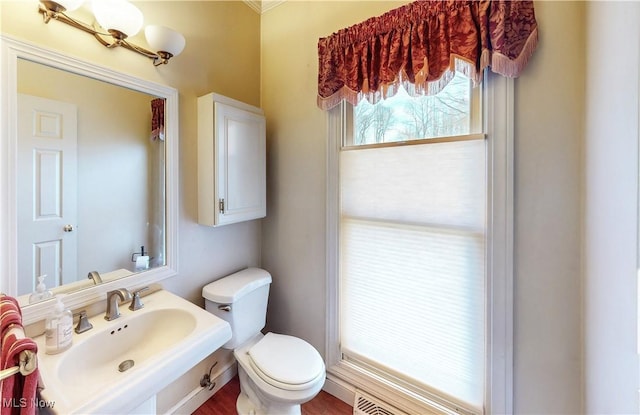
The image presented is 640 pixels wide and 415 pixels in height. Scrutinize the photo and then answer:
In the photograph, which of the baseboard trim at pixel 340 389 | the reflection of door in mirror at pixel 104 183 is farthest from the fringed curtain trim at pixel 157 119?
the baseboard trim at pixel 340 389

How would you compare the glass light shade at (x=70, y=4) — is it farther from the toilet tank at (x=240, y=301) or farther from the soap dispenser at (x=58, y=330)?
the toilet tank at (x=240, y=301)

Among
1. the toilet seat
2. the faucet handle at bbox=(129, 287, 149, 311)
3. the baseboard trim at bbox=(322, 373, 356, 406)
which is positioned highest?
the faucet handle at bbox=(129, 287, 149, 311)

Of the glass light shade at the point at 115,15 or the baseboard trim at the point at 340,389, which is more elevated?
the glass light shade at the point at 115,15

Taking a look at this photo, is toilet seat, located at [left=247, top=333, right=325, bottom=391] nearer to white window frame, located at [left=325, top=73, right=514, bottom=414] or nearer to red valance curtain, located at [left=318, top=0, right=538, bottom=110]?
white window frame, located at [left=325, top=73, right=514, bottom=414]

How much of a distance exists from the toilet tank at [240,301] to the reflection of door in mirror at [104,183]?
0.34 m

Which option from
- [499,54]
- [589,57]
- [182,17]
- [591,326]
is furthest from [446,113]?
[182,17]

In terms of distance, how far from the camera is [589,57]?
93 cm

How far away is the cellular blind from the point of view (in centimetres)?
120

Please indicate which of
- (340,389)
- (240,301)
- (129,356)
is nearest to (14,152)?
(129,356)

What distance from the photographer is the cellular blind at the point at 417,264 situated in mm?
1199

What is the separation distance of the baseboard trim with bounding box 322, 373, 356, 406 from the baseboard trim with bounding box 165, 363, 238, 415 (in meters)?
0.65

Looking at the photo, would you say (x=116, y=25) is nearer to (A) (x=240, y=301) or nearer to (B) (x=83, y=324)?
(B) (x=83, y=324)

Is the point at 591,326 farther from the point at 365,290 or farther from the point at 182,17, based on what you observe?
the point at 182,17

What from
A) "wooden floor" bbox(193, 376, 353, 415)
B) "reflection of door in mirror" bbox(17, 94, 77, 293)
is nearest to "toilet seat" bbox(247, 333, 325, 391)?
"wooden floor" bbox(193, 376, 353, 415)
